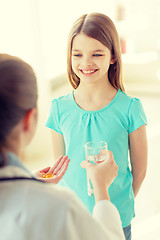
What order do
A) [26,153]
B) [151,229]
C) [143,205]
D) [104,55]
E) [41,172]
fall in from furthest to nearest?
[26,153] → [143,205] → [151,229] → [104,55] → [41,172]

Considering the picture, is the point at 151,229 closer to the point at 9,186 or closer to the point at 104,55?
the point at 104,55

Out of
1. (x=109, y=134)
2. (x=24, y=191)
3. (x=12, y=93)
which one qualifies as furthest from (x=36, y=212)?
(x=109, y=134)

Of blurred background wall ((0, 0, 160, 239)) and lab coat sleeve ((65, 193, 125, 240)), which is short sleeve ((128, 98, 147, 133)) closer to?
lab coat sleeve ((65, 193, 125, 240))

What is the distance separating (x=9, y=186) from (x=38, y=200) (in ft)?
0.23

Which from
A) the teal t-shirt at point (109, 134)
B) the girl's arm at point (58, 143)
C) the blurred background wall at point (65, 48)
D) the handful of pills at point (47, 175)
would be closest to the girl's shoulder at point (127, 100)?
the teal t-shirt at point (109, 134)

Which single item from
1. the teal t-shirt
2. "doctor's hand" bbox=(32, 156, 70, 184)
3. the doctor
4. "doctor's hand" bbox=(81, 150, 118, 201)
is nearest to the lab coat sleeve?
the doctor

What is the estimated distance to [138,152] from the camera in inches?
54.2

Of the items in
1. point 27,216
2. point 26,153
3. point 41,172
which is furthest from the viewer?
point 26,153

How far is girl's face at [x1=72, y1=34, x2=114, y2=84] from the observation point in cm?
130

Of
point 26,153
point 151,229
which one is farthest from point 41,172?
point 26,153

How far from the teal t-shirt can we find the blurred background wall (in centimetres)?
115

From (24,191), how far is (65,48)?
373 centimetres

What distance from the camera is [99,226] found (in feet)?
2.45

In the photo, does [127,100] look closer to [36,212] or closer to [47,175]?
[47,175]
